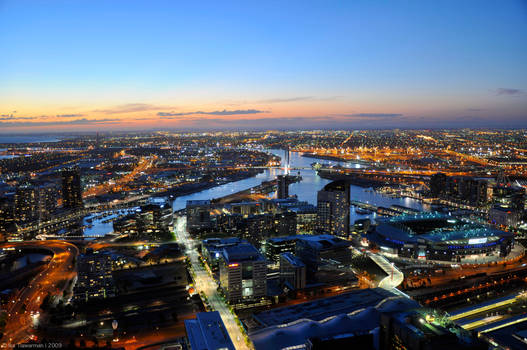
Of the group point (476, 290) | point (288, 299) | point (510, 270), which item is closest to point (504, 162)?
point (510, 270)

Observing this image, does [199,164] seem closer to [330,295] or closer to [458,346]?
[330,295]

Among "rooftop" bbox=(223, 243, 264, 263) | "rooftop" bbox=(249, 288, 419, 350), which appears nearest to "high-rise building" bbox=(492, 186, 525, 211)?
"rooftop" bbox=(249, 288, 419, 350)

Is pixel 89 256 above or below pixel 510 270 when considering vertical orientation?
above

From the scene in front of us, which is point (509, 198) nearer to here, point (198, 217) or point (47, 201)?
point (198, 217)

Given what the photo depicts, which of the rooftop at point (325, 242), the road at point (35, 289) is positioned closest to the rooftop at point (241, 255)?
the rooftop at point (325, 242)

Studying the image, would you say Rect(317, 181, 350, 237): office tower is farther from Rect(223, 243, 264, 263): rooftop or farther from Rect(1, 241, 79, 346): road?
Rect(1, 241, 79, 346): road

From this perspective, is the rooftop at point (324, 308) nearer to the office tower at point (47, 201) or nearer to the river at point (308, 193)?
the river at point (308, 193)
